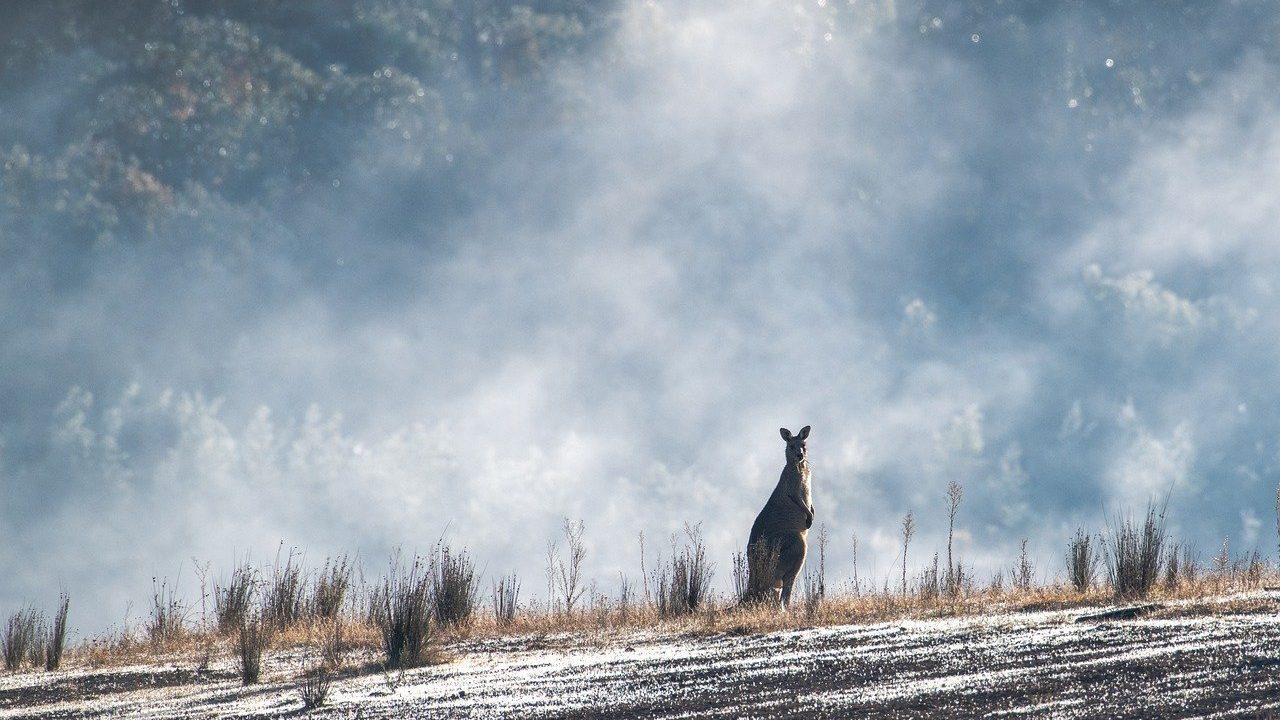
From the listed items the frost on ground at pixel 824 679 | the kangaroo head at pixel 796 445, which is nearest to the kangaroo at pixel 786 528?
the kangaroo head at pixel 796 445

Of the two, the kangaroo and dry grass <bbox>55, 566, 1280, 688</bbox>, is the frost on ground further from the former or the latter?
the kangaroo

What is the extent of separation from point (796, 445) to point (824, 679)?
6424mm

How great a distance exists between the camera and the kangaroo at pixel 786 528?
41.1ft

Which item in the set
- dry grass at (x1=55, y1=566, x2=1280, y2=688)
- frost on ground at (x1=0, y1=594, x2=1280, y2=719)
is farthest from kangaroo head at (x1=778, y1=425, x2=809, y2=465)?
frost on ground at (x1=0, y1=594, x2=1280, y2=719)

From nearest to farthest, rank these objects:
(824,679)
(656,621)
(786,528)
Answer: (824,679)
(656,621)
(786,528)

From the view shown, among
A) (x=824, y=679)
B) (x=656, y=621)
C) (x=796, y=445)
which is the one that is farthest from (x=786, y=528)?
(x=824, y=679)

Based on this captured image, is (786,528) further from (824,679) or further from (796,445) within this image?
(824,679)

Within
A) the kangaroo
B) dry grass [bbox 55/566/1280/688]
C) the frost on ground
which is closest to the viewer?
the frost on ground

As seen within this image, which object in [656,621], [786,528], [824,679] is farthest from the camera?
[786,528]

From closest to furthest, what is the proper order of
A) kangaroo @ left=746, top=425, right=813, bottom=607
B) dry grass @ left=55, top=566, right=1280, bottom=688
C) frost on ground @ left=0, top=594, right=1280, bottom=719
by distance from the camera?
frost on ground @ left=0, top=594, right=1280, bottom=719 < dry grass @ left=55, top=566, right=1280, bottom=688 < kangaroo @ left=746, top=425, right=813, bottom=607

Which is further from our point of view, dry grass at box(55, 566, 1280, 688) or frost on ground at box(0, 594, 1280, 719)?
dry grass at box(55, 566, 1280, 688)

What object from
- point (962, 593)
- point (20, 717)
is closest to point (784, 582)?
point (962, 593)

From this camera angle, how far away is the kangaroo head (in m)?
13.2

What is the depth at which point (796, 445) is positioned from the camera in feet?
43.9
